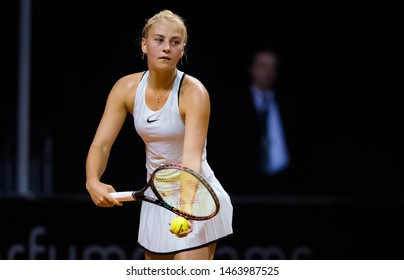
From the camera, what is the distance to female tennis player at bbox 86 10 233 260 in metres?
3.55

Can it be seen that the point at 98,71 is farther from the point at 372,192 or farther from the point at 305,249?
the point at 372,192

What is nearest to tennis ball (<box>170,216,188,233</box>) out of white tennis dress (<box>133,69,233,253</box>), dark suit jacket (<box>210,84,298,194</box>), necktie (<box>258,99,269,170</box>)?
white tennis dress (<box>133,69,233,253</box>)

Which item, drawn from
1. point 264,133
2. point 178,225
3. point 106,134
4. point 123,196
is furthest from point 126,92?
point 264,133

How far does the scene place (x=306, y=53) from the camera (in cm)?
706

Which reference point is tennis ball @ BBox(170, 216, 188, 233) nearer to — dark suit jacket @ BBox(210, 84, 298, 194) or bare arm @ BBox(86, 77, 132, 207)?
bare arm @ BBox(86, 77, 132, 207)

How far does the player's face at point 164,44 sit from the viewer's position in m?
3.56

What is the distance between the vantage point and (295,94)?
698 centimetres

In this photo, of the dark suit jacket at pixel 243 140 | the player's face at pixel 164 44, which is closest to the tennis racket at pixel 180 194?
the player's face at pixel 164 44

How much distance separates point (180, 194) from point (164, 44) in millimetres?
542

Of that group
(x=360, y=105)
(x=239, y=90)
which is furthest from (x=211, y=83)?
(x=360, y=105)

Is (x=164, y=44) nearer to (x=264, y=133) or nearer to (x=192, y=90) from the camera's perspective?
(x=192, y=90)

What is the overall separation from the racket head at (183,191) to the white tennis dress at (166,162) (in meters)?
0.18

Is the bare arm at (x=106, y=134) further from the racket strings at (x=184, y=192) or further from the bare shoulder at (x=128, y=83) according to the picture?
the racket strings at (x=184, y=192)

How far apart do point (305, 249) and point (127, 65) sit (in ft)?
5.19
